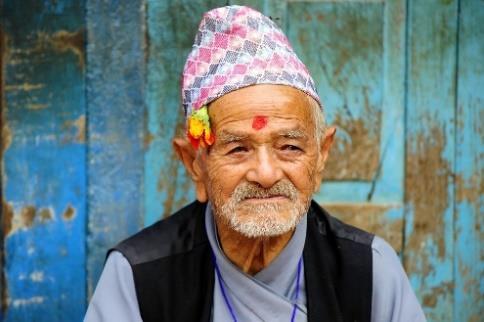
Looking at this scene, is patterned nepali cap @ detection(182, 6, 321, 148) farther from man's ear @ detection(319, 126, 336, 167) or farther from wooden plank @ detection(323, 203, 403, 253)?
wooden plank @ detection(323, 203, 403, 253)

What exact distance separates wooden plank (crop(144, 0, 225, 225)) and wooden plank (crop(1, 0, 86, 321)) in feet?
0.80

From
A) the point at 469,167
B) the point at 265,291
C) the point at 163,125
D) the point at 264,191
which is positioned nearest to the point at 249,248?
the point at 265,291

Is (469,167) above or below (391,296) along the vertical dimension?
above

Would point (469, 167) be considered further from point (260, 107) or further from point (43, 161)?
point (43, 161)

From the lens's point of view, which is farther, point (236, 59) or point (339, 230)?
point (339, 230)

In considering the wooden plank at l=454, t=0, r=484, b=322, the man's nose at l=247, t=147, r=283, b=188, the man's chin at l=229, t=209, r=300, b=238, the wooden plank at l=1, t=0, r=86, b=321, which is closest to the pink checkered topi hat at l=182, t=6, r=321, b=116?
the man's nose at l=247, t=147, r=283, b=188

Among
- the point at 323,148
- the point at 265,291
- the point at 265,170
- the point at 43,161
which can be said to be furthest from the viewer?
the point at 43,161

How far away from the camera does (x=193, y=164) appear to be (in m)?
2.82

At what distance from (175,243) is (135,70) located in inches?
32.7

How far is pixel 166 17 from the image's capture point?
11.0ft

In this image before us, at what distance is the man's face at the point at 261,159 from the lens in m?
2.59

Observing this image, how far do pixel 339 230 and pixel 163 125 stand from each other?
87cm

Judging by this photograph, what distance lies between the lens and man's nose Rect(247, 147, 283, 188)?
256 cm

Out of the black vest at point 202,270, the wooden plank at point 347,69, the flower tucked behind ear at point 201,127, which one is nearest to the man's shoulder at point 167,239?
the black vest at point 202,270
